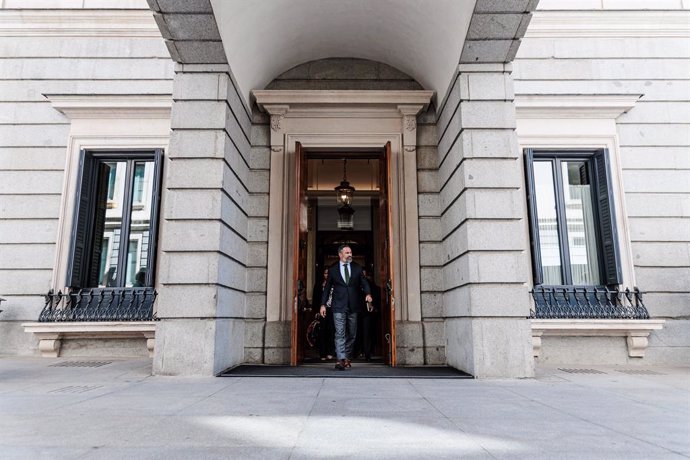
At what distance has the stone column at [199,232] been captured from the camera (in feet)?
18.4

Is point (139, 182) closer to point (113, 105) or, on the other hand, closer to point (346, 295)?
point (113, 105)

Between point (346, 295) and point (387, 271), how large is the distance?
2.82ft

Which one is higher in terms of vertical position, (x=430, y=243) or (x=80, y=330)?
(x=430, y=243)

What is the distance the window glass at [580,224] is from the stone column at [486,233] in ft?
8.41

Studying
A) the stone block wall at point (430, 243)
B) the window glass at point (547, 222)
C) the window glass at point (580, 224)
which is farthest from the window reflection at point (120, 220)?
the window glass at point (580, 224)

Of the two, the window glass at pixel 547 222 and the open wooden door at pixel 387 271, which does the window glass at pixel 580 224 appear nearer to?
the window glass at pixel 547 222

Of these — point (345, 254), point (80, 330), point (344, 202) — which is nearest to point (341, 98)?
point (345, 254)

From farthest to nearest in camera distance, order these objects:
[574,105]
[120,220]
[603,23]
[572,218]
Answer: [603,23]
[120,220]
[572,218]
[574,105]

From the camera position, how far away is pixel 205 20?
18.1 ft

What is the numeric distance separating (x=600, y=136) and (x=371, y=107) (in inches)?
164

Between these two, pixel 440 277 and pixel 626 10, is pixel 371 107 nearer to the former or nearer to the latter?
pixel 440 277

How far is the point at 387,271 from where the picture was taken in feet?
23.5

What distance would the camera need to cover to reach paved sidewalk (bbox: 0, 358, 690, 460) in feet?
8.12

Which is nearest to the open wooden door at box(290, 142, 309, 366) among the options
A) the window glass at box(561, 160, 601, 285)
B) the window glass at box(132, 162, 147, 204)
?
the window glass at box(132, 162, 147, 204)
